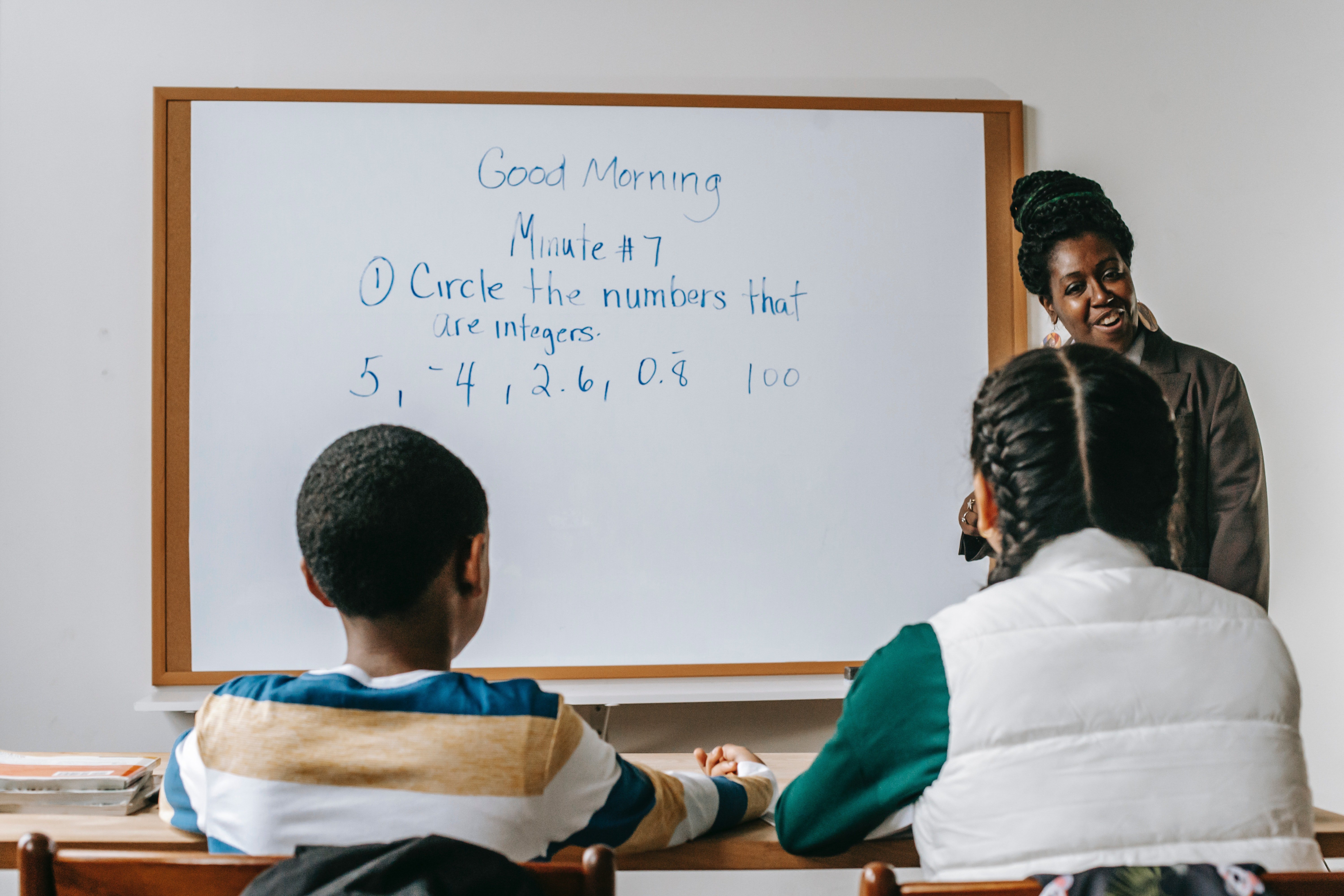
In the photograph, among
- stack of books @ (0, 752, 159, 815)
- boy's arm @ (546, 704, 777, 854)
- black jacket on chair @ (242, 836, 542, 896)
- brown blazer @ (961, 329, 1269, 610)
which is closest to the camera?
black jacket on chair @ (242, 836, 542, 896)

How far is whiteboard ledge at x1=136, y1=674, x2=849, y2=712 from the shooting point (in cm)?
171

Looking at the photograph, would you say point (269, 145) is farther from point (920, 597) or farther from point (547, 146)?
point (920, 597)

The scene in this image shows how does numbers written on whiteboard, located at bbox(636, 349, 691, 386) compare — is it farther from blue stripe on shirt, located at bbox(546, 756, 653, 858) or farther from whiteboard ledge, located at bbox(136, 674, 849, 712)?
blue stripe on shirt, located at bbox(546, 756, 653, 858)

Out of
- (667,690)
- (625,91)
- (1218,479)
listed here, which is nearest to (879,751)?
(1218,479)

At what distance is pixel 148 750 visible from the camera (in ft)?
5.72

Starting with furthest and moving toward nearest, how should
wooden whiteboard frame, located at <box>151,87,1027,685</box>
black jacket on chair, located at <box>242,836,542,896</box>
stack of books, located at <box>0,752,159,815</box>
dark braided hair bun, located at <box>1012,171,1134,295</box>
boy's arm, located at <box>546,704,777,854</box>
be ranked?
wooden whiteboard frame, located at <box>151,87,1027,685</box>, dark braided hair bun, located at <box>1012,171,1134,295</box>, stack of books, located at <box>0,752,159,815</box>, boy's arm, located at <box>546,704,777,854</box>, black jacket on chair, located at <box>242,836,542,896</box>

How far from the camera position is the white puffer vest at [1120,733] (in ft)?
2.24

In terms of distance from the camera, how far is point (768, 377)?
1763mm

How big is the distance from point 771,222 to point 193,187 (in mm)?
1139

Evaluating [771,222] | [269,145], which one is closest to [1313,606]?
[771,222]

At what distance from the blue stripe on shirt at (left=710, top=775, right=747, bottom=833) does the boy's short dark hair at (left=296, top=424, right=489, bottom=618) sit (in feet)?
1.32

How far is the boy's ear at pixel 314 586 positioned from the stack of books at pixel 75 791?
408 millimetres

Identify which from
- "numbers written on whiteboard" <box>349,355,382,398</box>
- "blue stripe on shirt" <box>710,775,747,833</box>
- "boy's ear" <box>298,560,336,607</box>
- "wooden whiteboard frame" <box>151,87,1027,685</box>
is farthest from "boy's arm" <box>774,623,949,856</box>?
"numbers written on whiteboard" <box>349,355,382,398</box>

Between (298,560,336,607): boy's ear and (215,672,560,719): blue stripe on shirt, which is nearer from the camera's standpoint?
(215,672,560,719): blue stripe on shirt
